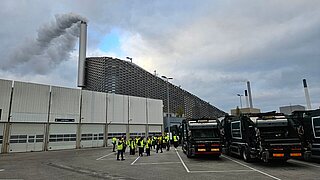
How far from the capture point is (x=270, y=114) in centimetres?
1433

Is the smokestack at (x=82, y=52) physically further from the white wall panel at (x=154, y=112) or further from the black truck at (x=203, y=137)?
the black truck at (x=203, y=137)

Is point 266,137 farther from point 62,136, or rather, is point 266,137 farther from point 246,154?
point 62,136

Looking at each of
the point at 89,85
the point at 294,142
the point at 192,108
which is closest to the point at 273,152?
the point at 294,142

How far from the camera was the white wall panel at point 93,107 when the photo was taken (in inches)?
1430

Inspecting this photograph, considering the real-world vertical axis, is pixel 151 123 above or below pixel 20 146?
above

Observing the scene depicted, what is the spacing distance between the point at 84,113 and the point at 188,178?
28499 mm

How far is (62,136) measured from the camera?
3334 cm

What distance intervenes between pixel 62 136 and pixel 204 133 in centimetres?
2270

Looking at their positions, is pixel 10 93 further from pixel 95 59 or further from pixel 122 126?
pixel 95 59

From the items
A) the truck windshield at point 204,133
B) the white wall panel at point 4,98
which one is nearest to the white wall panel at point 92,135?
the white wall panel at point 4,98

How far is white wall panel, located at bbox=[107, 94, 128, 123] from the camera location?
40.0 meters

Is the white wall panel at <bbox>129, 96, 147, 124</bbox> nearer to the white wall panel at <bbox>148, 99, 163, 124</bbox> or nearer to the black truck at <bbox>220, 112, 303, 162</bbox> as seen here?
the white wall panel at <bbox>148, 99, 163, 124</bbox>

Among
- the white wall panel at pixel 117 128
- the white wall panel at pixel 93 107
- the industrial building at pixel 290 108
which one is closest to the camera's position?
the white wall panel at pixel 93 107

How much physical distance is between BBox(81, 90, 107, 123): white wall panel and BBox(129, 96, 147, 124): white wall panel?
5.71 meters
